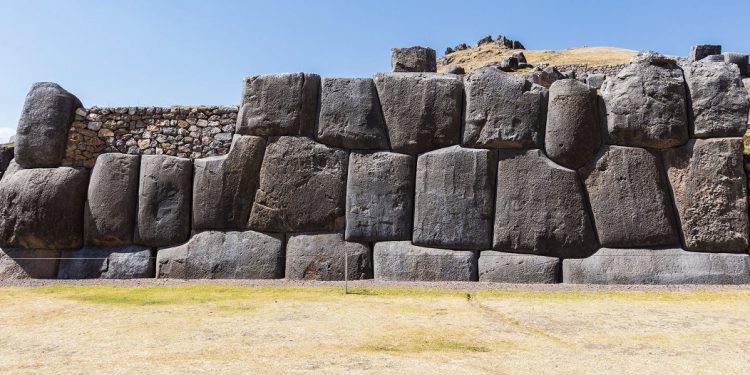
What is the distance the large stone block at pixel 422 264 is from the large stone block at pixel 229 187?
293cm

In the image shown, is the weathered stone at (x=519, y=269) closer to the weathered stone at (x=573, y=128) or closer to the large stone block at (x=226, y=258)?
the weathered stone at (x=573, y=128)

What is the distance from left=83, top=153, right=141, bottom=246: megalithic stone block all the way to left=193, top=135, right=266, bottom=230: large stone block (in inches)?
53.8

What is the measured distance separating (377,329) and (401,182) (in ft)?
16.2

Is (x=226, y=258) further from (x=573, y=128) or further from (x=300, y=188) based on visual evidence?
(x=573, y=128)

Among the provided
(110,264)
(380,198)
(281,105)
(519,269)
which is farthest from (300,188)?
(519,269)

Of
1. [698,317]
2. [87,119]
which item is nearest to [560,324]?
[698,317]

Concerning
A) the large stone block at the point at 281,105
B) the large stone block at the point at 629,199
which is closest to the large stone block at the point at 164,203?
the large stone block at the point at 281,105

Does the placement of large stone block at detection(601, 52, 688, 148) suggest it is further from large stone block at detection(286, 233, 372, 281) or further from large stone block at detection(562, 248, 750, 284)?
large stone block at detection(286, 233, 372, 281)

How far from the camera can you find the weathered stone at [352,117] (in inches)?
449

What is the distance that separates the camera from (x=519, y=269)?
10.6m

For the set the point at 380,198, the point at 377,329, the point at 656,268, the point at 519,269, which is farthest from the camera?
the point at 380,198

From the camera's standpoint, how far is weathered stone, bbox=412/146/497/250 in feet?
35.8

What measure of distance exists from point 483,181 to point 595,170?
6.95ft

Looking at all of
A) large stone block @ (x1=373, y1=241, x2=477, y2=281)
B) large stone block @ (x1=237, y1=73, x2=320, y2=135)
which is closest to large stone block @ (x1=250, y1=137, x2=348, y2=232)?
large stone block @ (x1=237, y1=73, x2=320, y2=135)
